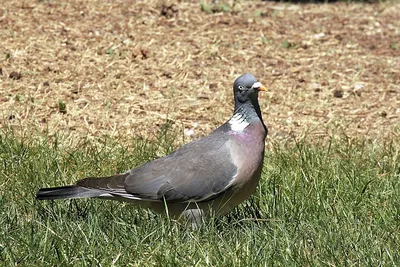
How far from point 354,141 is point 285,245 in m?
2.30

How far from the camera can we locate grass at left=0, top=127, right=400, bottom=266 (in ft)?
14.7

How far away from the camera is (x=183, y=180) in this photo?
16.8ft

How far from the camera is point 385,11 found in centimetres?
1037

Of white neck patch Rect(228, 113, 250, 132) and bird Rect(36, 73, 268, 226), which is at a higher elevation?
white neck patch Rect(228, 113, 250, 132)

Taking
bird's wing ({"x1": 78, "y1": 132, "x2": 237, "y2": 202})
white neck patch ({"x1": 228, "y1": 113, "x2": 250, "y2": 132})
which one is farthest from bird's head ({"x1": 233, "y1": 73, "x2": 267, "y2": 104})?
bird's wing ({"x1": 78, "y1": 132, "x2": 237, "y2": 202})

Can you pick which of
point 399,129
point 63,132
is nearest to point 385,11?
point 399,129

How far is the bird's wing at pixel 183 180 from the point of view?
5.09 meters

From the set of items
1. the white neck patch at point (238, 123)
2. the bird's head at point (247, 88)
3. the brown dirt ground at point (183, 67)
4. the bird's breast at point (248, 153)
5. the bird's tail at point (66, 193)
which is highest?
the bird's head at point (247, 88)

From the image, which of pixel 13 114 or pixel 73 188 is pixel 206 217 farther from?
pixel 13 114

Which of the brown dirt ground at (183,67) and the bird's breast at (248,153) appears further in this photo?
the brown dirt ground at (183,67)

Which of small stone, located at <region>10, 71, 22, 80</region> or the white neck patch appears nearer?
the white neck patch

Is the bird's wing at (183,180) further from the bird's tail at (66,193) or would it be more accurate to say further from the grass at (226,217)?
the grass at (226,217)

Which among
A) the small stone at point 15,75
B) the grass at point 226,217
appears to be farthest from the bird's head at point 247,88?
the small stone at point 15,75

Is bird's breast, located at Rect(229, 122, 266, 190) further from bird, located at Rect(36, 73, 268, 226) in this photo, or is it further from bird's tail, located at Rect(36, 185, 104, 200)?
bird's tail, located at Rect(36, 185, 104, 200)
